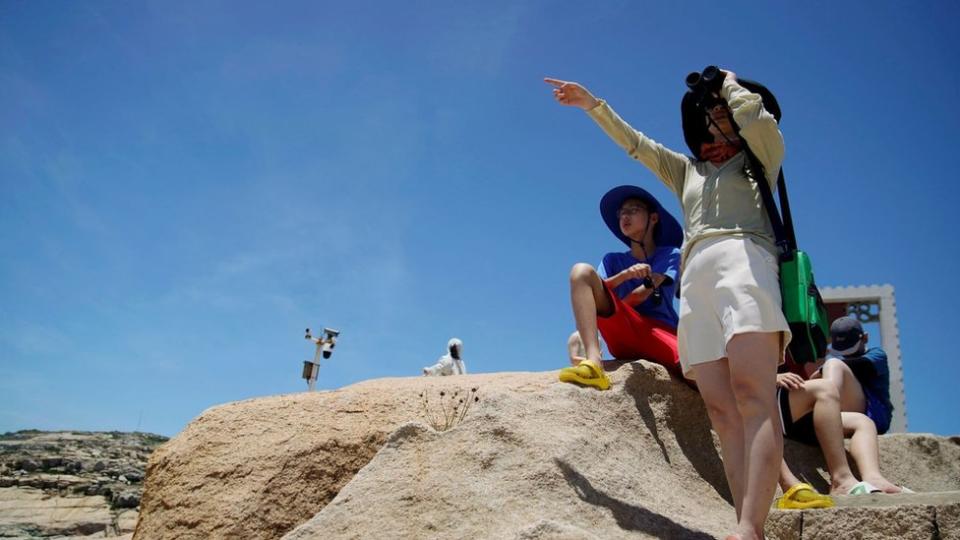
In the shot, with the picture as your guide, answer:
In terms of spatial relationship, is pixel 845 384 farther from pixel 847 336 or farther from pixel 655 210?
pixel 655 210

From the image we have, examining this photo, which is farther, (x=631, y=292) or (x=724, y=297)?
(x=631, y=292)

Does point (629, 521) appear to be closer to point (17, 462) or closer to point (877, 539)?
point (877, 539)

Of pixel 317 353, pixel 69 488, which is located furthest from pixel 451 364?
pixel 69 488

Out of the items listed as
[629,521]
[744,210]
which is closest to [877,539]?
[629,521]

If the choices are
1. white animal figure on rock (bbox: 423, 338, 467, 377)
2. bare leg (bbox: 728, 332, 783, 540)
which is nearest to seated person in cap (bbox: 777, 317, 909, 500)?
bare leg (bbox: 728, 332, 783, 540)

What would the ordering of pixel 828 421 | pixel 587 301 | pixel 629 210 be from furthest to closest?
pixel 629 210, pixel 587 301, pixel 828 421

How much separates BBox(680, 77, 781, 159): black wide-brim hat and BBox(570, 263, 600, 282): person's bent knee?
753 millimetres

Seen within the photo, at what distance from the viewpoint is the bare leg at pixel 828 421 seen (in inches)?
114

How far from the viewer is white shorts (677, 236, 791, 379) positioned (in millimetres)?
2213

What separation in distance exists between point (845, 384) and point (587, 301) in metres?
1.43

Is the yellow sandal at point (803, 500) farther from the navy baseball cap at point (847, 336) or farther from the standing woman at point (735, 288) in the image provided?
the navy baseball cap at point (847, 336)

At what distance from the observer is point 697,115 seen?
2865mm

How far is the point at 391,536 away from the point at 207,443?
1.63 m

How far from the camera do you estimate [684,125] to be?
2.92m
